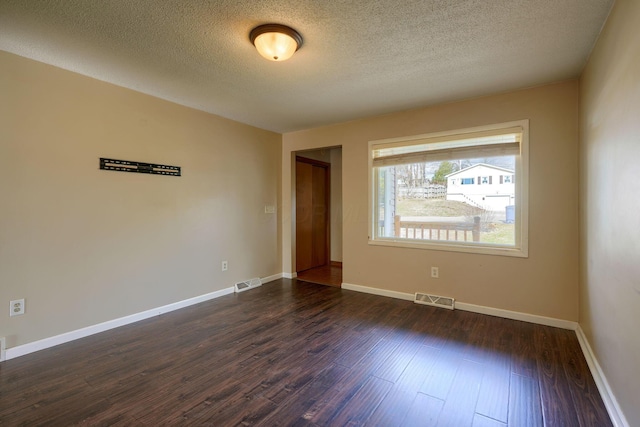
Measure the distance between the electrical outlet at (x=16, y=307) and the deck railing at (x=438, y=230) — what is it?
3.87 metres

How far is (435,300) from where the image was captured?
3.43m

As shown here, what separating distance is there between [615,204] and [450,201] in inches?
71.3

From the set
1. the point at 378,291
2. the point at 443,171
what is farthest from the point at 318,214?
the point at 443,171

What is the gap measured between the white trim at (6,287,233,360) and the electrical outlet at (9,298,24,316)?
0.28 meters

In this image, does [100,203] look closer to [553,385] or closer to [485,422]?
[485,422]

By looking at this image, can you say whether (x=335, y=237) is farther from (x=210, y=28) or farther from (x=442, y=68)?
(x=210, y=28)

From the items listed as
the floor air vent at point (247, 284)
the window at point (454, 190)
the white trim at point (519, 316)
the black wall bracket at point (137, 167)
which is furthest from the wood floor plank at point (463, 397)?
the black wall bracket at point (137, 167)

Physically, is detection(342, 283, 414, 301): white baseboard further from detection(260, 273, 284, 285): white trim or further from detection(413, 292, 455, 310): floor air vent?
detection(260, 273, 284, 285): white trim

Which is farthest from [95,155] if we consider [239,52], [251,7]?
[251,7]

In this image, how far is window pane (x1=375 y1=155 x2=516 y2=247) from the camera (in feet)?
10.3

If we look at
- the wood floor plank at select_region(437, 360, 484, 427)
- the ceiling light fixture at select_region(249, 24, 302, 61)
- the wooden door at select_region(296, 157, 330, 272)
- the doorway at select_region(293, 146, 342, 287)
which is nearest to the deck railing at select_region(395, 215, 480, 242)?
the doorway at select_region(293, 146, 342, 287)

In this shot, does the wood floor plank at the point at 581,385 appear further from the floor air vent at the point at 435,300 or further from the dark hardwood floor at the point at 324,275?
the dark hardwood floor at the point at 324,275

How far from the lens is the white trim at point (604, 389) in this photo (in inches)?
60.4

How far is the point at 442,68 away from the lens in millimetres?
2504
